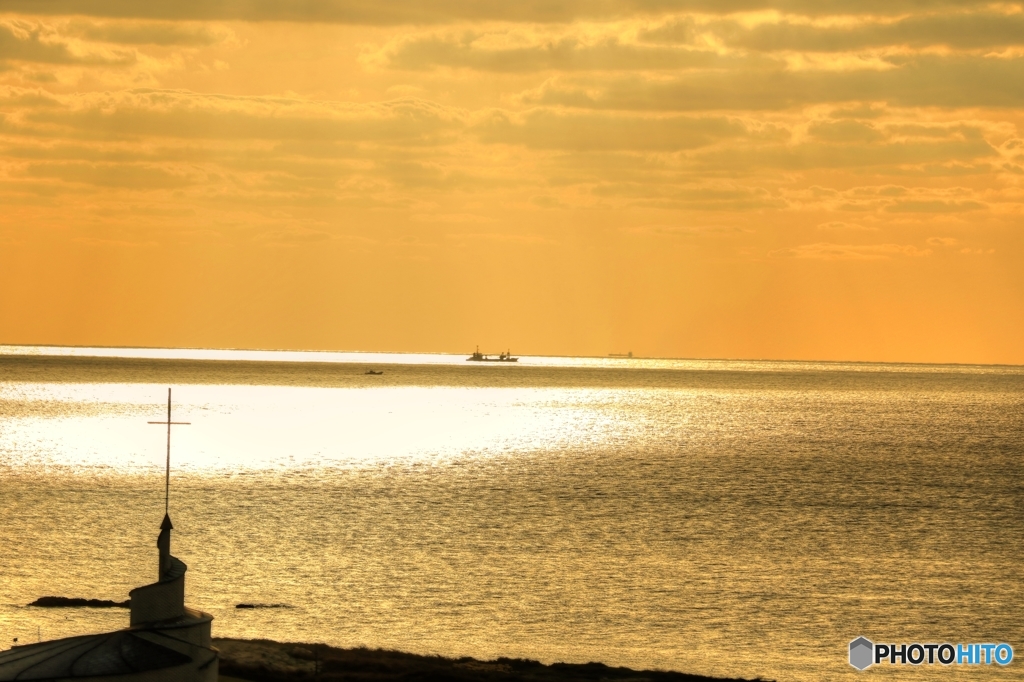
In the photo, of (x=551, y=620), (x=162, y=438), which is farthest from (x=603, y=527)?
(x=162, y=438)

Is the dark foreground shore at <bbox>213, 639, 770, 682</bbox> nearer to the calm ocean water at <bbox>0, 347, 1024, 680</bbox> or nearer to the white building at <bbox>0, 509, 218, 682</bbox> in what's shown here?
the calm ocean water at <bbox>0, 347, 1024, 680</bbox>

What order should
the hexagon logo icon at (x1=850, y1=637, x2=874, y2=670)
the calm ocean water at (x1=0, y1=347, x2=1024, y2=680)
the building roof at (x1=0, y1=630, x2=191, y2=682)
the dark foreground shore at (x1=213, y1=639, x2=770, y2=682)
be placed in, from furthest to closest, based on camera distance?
the calm ocean water at (x1=0, y1=347, x2=1024, y2=680) → the hexagon logo icon at (x1=850, y1=637, x2=874, y2=670) → the dark foreground shore at (x1=213, y1=639, x2=770, y2=682) → the building roof at (x1=0, y1=630, x2=191, y2=682)

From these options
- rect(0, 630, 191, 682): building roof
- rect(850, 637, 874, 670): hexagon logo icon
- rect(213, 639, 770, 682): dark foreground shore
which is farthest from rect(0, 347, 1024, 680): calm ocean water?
rect(0, 630, 191, 682): building roof

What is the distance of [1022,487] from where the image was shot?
108625 millimetres

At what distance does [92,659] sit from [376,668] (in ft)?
49.6

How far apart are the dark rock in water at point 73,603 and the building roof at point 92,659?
23488 millimetres

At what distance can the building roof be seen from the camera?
25.8m

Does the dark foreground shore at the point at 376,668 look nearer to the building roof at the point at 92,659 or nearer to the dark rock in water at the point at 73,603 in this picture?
the dark rock in water at the point at 73,603

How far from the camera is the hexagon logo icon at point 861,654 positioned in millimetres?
45219

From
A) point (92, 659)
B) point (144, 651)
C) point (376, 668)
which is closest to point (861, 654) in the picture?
point (376, 668)

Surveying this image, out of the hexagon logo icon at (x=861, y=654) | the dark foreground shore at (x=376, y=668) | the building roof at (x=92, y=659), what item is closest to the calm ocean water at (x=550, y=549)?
the hexagon logo icon at (x=861, y=654)

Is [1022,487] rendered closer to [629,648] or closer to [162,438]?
[629,648]

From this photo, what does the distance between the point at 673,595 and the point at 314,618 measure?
50.1 ft

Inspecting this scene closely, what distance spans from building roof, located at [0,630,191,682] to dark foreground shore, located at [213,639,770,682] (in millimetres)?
11400
